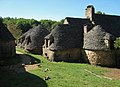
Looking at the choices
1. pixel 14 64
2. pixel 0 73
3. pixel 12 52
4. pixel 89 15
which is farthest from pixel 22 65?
pixel 89 15

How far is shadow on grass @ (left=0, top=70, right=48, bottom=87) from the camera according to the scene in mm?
21750

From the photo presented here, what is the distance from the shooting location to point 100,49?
3288cm

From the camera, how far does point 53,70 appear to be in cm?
2817

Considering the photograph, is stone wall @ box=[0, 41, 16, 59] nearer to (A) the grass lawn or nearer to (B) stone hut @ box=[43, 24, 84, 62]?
(B) stone hut @ box=[43, 24, 84, 62]

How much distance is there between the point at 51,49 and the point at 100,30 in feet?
27.6

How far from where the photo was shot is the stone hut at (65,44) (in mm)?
35719

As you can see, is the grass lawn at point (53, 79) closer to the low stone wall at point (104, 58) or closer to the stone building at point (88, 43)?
the low stone wall at point (104, 58)

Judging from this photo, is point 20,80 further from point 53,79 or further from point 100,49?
point 100,49

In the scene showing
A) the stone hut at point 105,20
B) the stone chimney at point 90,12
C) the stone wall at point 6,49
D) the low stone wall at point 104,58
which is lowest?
the low stone wall at point 104,58

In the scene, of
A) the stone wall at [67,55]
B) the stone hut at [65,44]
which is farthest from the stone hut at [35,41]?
the stone wall at [67,55]

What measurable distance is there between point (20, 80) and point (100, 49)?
14.2 meters

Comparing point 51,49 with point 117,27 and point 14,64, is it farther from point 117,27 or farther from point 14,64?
point 117,27

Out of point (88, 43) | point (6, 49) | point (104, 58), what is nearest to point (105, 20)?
point (88, 43)

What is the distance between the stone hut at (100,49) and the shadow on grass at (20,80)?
11.8 meters
